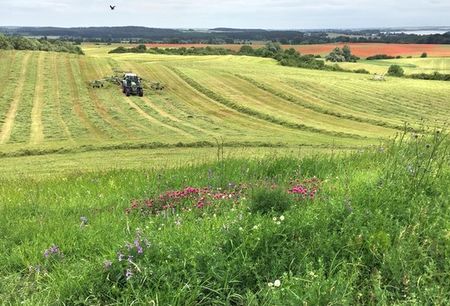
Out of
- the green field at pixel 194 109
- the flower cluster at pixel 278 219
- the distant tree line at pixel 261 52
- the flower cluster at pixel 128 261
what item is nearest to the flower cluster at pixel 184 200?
the flower cluster at pixel 278 219

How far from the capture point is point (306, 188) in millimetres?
5043

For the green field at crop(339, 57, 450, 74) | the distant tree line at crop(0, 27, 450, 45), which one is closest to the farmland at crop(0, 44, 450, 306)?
the green field at crop(339, 57, 450, 74)

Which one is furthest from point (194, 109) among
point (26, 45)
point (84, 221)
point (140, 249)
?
point (26, 45)

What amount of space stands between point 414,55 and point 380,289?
92.2m

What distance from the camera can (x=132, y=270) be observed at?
3100 millimetres

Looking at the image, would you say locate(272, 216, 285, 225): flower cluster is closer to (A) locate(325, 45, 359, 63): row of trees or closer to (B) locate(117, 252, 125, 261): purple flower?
(B) locate(117, 252, 125, 261): purple flower

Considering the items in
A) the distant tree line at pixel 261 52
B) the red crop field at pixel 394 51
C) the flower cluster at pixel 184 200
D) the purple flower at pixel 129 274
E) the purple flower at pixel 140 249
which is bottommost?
the distant tree line at pixel 261 52

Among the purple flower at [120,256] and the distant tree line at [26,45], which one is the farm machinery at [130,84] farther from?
the purple flower at [120,256]

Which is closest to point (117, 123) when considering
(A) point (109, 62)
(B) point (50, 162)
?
(B) point (50, 162)

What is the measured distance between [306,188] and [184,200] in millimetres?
1327

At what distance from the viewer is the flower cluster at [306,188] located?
4688mm

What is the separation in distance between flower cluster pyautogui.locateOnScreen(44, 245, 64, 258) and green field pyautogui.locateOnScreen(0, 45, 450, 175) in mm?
14979

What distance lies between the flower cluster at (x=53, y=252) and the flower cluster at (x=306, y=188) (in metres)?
2.28

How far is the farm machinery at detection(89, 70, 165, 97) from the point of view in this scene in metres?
37.6
